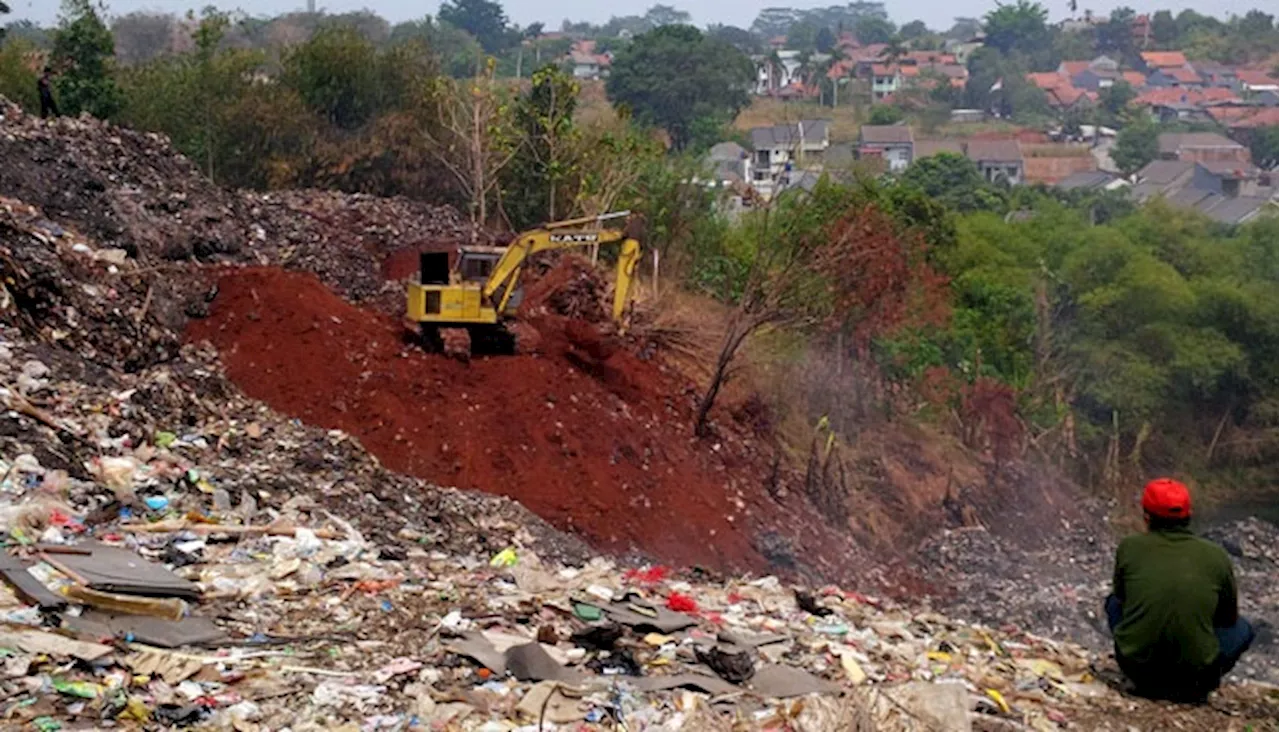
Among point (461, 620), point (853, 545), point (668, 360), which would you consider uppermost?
point (461, 620)

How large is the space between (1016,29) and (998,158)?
2191 inches

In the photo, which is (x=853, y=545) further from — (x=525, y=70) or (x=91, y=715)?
(x=525, y=70)

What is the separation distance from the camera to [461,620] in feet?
20.5

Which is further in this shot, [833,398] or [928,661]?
[833,398]

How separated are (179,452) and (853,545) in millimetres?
7524

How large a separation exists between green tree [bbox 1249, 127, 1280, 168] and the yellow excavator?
64061 mm

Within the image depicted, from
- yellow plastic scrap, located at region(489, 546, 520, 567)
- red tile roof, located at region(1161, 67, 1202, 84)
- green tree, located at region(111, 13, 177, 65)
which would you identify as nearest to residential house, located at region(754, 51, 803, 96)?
red tile roof, located at region(1161, 67, 1202, 84)

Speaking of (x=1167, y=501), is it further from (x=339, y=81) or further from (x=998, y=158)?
(x=998, y=158)

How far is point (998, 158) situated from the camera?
63.4 metres

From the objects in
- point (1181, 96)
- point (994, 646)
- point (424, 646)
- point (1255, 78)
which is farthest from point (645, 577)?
point (1255, 78)

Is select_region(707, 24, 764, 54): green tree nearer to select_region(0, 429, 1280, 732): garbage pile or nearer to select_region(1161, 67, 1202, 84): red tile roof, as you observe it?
select_region(1161, 67, 1202, 84): red tile roof

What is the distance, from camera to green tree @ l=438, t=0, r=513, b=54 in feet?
338

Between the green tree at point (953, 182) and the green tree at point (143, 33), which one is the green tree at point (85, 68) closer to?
the green tree at point (953, 182)

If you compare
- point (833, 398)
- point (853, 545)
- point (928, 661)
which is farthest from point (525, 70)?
point (928, 661)
